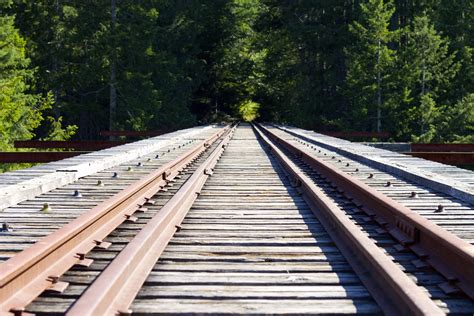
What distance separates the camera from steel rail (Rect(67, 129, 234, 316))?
285 centimetres

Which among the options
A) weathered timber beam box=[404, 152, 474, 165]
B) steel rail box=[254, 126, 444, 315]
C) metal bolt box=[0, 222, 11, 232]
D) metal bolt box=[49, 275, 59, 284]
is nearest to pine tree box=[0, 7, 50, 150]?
weathered timber beam box=[404, 152, 474, 165]

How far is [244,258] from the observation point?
4.16 m

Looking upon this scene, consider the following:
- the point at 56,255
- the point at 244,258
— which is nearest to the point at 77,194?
the point at 56,255

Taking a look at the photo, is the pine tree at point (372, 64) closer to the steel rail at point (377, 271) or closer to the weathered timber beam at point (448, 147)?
the weathered timber beam at point (448, 147)

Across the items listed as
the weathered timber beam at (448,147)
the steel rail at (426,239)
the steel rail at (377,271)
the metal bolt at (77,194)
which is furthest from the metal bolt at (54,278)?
the weathered timber beam at (448,147)

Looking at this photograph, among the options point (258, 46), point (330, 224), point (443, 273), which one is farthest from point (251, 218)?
point (258, 46)

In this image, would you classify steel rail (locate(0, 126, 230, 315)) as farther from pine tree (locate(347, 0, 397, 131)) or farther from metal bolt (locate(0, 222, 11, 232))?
pine tree (locate(347, 0, 397, 131))

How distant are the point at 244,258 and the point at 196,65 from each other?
46082 millimetres

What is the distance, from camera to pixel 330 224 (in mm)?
5121

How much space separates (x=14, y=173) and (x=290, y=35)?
38.1m

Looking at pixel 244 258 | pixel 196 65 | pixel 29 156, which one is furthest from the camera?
pixel 196 65

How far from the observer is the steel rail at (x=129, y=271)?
285 cm

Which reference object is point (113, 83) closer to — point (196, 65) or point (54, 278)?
point (196, 65)

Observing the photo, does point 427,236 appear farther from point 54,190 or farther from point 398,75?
point 398,75
